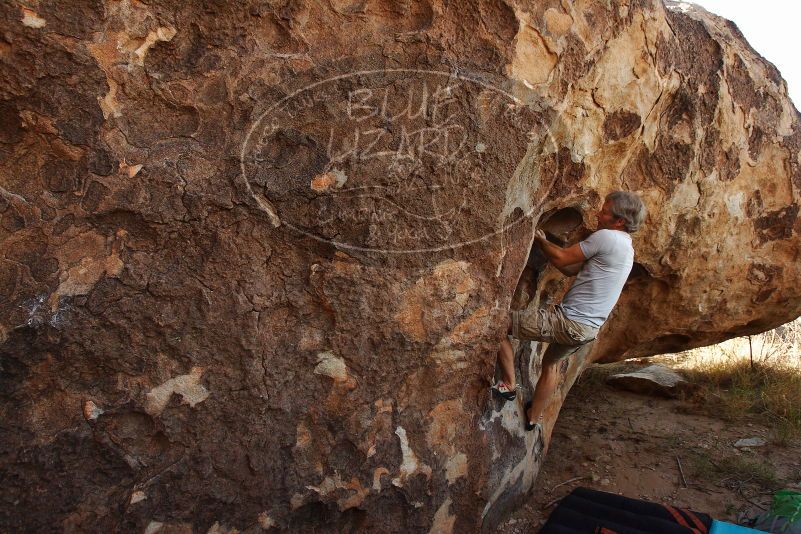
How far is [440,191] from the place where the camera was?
2.08 m

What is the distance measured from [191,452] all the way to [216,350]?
0.98 feet

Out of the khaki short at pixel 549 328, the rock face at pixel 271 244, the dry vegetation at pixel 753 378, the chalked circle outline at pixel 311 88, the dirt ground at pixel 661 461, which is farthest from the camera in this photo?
the dry vegetation at pixel 753 378

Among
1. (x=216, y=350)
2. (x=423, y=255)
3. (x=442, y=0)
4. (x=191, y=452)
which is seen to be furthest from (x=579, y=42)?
(x=191, y=452)

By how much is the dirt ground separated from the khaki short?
779 mm

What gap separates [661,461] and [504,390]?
135cm

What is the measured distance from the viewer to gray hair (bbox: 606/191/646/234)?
2600 millimetres

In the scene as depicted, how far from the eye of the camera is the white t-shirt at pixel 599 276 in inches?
103

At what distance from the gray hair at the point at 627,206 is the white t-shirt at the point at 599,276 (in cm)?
7

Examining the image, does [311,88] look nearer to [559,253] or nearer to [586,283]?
[559,253]

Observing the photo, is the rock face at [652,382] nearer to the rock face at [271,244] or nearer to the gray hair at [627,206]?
the gray hair at [627,206]

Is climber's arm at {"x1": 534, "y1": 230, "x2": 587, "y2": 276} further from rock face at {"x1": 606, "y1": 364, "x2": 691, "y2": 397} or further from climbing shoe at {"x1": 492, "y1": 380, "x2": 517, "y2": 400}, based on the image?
rock face at {"x1": 606, "y1": 364, "x2": 691, "y2": 397}

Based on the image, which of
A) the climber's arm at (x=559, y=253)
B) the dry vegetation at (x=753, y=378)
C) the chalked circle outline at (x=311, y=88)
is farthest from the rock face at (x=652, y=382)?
the chalked circle outline at (x=311, y=88)

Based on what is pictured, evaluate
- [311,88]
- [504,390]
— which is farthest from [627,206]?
[311,88]

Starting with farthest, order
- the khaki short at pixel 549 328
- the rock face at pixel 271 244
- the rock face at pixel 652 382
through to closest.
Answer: the rock face at pixel 652 382 < the khaki short at pixel 549 328 < the rock face at pixel 271 244
